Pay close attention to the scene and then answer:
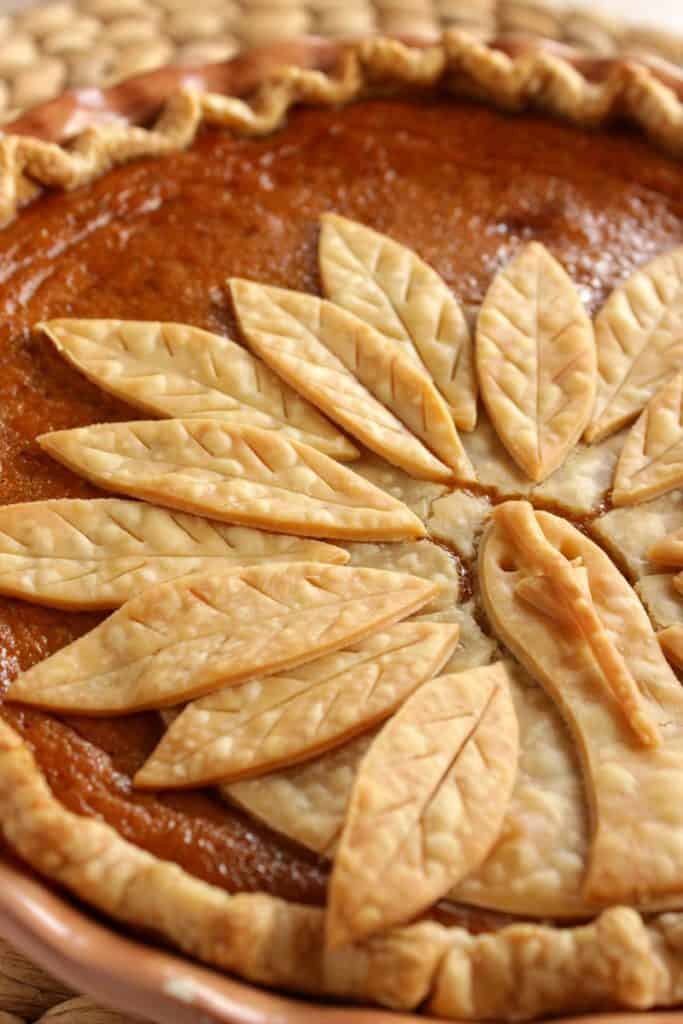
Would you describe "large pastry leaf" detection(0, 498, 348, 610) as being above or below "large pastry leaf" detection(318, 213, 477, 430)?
below

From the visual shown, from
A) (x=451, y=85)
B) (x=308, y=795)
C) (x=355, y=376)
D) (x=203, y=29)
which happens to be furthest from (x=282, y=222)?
(x=308, y=795)

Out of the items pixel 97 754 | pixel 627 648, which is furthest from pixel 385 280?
pixel 97 754

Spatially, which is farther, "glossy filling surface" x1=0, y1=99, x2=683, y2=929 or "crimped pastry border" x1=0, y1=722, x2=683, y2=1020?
"glossy filling surface" x1=0, y1=99, x2=683, y2=929

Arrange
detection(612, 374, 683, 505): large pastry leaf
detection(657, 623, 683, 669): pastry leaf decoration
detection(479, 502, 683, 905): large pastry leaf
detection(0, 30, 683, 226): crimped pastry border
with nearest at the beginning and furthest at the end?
detection(479, 502, 683, 905): large pastry leaf < detection(657, 623, 683, 669): pastry leaf decoration < detection(612, 374, 683, 505): large pastry leaf < detection(0, 30, 683, 226): crimped pastry border


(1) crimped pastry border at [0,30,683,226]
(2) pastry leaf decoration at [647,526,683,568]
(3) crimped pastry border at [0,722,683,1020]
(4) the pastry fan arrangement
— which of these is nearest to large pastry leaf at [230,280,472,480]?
(4) the pastry fan arrangement

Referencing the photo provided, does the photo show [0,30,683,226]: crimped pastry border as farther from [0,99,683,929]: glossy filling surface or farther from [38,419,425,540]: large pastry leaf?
[38,419,425,540]: large pastry leaf

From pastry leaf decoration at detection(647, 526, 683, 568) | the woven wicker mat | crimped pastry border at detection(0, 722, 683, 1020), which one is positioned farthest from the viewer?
the woven wicker mat

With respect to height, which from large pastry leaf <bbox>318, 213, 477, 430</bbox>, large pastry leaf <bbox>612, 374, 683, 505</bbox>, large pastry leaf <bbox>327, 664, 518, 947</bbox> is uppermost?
large pastry leaf <bbox>612, 374, 683, 505</bbox>
